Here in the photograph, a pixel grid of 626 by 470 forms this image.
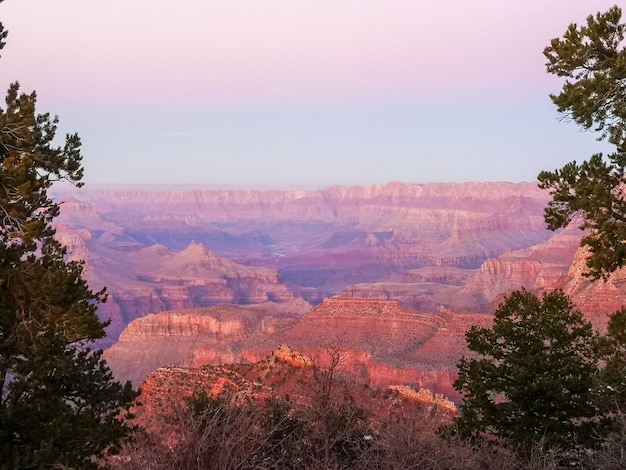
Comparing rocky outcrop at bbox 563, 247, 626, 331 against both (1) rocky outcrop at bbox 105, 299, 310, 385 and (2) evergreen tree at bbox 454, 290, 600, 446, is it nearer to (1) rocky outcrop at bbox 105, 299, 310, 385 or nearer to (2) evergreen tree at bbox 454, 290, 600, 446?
(2) evergreen tree at bbox 454, 290, 600, 446

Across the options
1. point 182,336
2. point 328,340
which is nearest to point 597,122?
point 328,340

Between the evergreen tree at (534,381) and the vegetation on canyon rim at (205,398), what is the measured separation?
0.23 ft

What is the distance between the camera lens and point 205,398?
13.5 metres

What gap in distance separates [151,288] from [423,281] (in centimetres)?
8806

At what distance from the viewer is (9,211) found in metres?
12.3

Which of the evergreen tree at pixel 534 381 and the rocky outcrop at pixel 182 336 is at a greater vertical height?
the evergreen tree at pixel 534 381

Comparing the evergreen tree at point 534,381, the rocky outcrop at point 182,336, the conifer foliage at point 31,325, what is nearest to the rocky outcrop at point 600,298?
the evergreen tree at point 534,381

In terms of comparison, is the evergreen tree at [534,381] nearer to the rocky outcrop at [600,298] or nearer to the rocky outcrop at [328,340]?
the rocky outcrop at [328,340]

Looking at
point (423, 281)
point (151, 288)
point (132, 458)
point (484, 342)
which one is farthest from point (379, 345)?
point (151, 288)

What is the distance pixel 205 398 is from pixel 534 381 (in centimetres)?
943

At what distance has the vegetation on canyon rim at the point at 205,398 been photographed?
10.5 meters

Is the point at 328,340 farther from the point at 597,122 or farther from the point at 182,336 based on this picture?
the point at 597,122

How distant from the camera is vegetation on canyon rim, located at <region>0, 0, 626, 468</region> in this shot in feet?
34.4

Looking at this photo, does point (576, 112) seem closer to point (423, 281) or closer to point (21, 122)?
point (21, 122)
